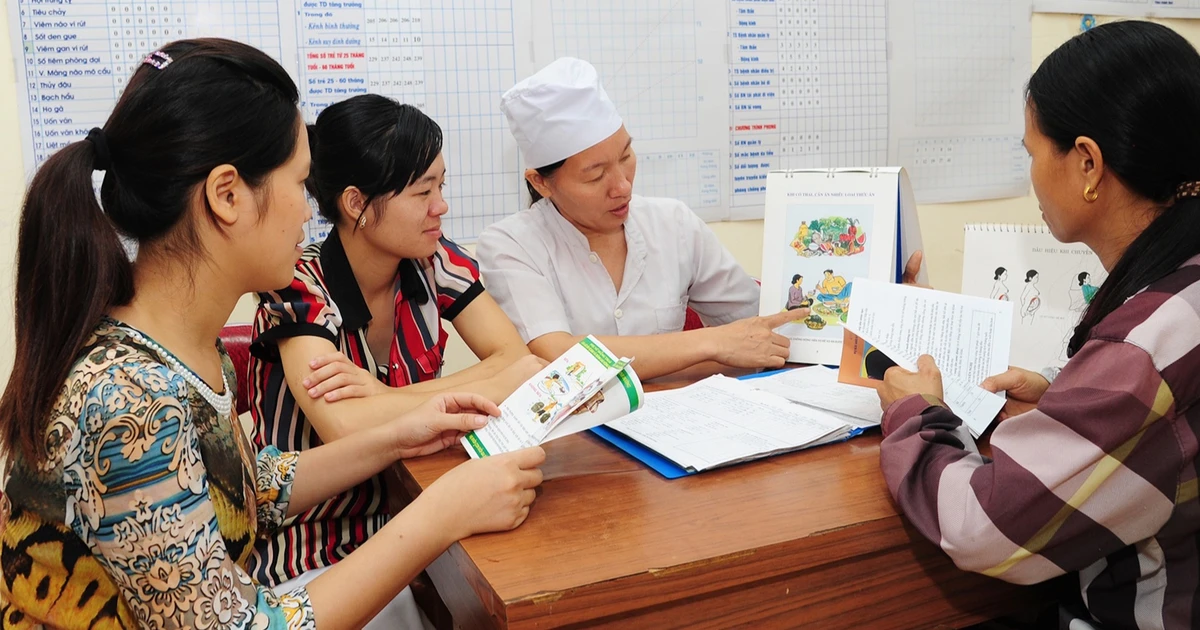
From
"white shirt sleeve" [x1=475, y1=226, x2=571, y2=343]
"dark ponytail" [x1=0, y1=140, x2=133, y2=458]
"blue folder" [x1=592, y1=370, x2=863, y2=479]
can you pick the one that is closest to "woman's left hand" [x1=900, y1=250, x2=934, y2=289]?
"blue folder" [x1=592, y1=370, x2=863, y2=479]

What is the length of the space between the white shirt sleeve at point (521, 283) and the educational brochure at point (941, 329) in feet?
2.18

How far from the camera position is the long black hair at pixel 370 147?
150cm

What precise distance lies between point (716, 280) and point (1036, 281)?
684 millimetres

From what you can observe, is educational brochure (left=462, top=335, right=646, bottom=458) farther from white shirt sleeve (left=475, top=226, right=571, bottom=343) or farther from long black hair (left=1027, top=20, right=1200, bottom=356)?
white shirt sleeve (left=475, top=226, right=571, bottom=343)

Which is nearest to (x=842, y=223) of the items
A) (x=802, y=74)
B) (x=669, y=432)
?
(x=669, y=432)

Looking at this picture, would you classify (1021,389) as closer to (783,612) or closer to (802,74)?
(783,612)

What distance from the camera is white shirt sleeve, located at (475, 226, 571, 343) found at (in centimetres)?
181

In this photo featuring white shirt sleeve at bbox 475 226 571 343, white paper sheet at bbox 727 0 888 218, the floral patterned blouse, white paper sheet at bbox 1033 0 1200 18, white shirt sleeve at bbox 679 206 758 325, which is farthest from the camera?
white paper sheet at bbox 1033 0 1200 18

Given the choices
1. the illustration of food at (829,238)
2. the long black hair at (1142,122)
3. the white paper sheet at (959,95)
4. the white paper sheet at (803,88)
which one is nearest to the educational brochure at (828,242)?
the illustration of food at (829,238)

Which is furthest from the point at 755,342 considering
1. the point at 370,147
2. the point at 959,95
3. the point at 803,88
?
the point at 959,95

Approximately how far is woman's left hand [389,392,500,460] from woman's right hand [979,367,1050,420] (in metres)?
0.72

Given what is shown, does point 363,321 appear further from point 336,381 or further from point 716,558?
point 716,558

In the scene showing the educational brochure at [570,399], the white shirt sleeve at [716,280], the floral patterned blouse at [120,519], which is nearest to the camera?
the floral patterned blouse at [120,519]

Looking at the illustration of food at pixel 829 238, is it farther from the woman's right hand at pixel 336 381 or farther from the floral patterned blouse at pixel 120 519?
the floral patterned blouse at pixel 120 519
